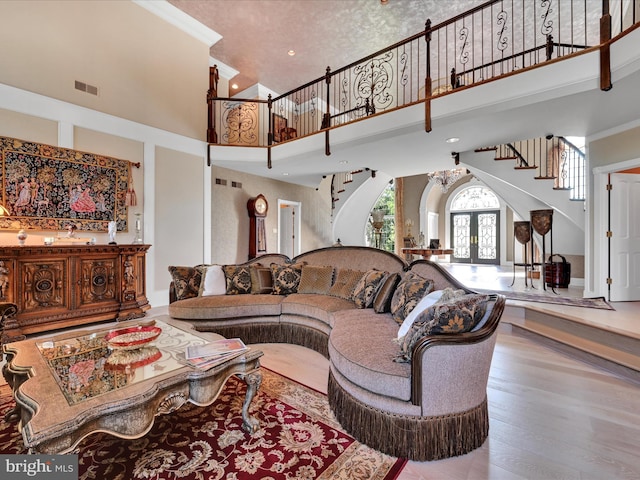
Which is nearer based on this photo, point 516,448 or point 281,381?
point 516,448

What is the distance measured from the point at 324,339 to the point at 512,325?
268cm

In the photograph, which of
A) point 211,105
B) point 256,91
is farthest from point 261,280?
point 256,91

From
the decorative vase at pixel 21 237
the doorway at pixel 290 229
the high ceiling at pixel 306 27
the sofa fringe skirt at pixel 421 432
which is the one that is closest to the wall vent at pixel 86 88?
the high ceiling at pixel 306 27

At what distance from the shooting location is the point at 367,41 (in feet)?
20.5

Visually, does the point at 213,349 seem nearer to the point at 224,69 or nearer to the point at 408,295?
the point at 408,295

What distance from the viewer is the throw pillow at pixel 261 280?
147 inches

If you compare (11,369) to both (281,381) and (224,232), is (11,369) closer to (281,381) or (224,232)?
(281,381)

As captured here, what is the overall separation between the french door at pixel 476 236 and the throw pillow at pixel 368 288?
8.65 m

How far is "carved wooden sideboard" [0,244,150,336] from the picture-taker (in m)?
3.39

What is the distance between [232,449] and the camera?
164 cm

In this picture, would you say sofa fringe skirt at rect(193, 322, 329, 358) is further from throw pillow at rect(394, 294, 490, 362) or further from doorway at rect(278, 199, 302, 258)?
doorway at rect(278, 199, 302, 258)

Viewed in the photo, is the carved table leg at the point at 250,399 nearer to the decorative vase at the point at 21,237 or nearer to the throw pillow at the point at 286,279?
the throw pillow at the point at 286,279

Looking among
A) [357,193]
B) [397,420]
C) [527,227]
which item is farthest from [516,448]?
[357,193]

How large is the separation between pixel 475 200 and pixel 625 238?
7.19 metres
